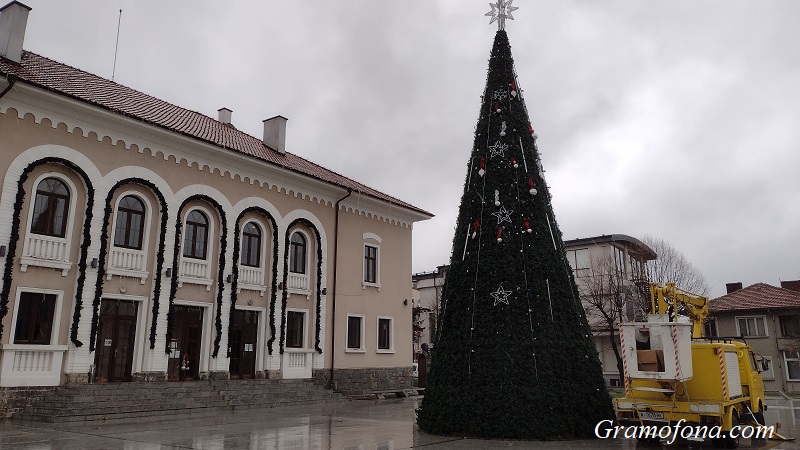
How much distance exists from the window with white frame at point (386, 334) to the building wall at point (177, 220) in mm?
242

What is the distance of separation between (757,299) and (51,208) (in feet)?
123

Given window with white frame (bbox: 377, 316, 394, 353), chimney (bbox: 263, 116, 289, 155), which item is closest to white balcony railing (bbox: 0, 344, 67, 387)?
chimney (bbox: 263, 116, 289, 155)

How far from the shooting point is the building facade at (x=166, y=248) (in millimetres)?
14367

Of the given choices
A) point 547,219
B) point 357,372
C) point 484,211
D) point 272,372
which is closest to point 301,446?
point 484,211

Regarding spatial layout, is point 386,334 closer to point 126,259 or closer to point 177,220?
point 177,220

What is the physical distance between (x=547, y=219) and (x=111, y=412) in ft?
36.8

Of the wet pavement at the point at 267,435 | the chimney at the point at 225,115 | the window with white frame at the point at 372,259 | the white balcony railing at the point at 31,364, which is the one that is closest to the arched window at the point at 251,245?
the window with white frame at the point at 372,259

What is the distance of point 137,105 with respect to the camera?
1856 centimetres

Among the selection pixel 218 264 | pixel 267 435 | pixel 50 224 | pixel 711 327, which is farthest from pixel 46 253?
pixel 711 327

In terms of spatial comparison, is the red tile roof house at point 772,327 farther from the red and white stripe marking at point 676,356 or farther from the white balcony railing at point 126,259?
the white balcony railing at point 126,259

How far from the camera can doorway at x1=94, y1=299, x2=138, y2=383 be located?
15.5 meters

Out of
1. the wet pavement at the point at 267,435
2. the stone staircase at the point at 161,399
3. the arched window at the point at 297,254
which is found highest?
the arched window at the point at 297,254

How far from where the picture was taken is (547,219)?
11266 mm

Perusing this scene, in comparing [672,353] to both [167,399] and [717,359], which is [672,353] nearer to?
[717,359]
